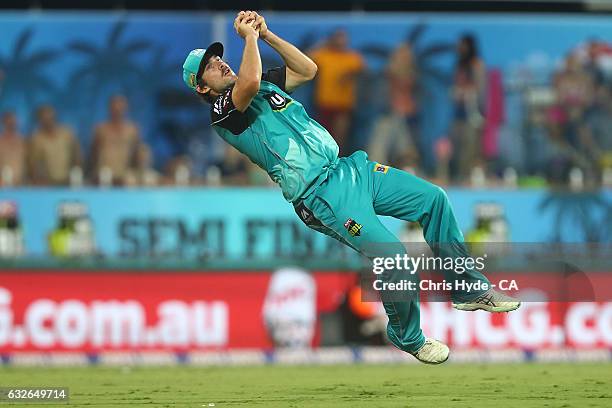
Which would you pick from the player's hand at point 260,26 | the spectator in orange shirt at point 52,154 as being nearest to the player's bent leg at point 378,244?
the player's hand at point 260,26

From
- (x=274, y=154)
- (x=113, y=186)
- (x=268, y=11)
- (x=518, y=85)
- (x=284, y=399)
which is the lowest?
(x=284, y=399)

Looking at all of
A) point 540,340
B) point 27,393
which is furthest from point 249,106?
point 540,340

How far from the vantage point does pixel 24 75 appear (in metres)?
21.8

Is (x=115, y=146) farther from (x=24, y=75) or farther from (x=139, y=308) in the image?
(x=139, y=308)

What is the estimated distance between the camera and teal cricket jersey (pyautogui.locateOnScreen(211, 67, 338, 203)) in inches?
451

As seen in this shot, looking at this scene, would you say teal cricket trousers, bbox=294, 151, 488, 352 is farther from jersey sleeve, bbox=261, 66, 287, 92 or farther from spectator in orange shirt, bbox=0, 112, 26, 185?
spectator in orange shirt, bbox=0, 112, 26, 185

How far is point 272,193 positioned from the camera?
2102 centimetres

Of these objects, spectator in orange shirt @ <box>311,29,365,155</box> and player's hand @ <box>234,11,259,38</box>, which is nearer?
player's hand @ <box>234,11,259,38</box>

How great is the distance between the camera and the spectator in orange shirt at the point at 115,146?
825 inches

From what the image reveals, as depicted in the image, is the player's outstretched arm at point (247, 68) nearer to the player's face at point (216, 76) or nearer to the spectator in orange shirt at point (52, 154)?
the player's face at point (216, 76)

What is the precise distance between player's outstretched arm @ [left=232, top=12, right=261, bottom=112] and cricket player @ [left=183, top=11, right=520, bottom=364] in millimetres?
19

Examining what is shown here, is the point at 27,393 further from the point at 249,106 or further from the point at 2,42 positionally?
the point at 2,42

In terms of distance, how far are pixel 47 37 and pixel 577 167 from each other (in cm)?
907

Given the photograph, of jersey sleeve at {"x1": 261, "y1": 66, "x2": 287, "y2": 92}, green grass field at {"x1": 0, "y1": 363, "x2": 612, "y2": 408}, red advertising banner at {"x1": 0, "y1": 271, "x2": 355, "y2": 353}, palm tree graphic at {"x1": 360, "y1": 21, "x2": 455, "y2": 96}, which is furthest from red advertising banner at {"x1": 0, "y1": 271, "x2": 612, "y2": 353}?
jersey sleeve at {"x1": 261, "y1": 66, "x2": 287, "y2": 92}
